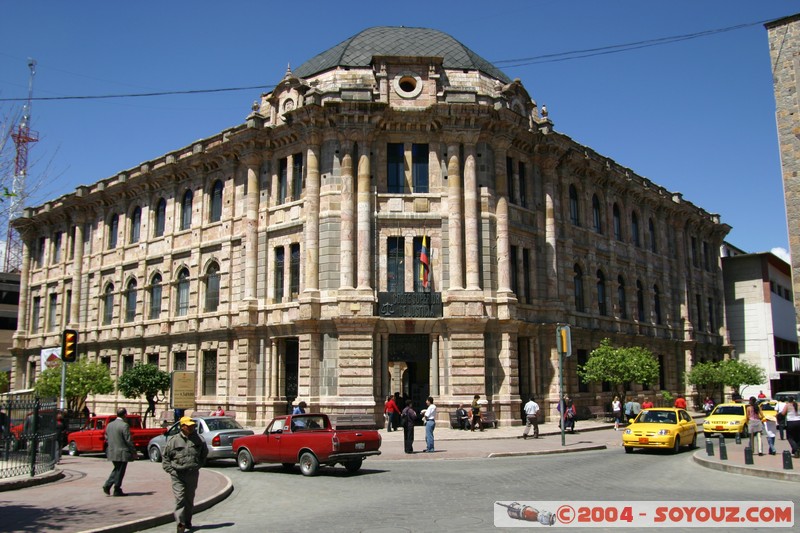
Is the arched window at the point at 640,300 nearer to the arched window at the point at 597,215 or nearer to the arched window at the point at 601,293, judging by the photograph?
the arched window at the point at 601,293

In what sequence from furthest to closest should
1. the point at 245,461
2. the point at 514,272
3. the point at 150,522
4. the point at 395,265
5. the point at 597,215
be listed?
the point at 597,215 → the point at 514,272 → the point at 395,265 → the point at 245,461 → the point at 150,522

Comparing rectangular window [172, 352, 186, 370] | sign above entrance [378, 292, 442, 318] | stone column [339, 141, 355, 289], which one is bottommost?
rectangular window [172, 352, 186, 370]

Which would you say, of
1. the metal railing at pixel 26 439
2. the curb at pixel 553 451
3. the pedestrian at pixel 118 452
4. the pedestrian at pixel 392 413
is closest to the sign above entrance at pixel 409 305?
the pedestrian at pixel 392 413

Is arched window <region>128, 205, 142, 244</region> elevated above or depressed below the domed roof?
below

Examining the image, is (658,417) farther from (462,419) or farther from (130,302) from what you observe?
(130,302)

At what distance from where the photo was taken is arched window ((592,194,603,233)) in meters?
43.9

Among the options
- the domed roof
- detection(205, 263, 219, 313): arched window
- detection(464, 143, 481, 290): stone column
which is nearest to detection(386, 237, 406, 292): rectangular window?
detection(464, 143, 481, 290): stone column

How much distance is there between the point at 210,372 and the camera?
38125 mm

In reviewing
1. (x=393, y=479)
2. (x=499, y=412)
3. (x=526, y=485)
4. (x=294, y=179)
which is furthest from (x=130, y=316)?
(x=526, y=485)

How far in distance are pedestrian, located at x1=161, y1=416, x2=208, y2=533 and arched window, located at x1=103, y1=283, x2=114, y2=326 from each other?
1485 inches

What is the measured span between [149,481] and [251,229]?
20.7 meters

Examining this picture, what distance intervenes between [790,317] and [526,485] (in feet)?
184

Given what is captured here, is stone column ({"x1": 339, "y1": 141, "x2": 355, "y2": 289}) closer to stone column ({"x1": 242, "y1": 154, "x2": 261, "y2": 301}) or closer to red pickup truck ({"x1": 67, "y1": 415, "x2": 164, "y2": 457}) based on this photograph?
stone column ({"x1": 242, "y1": 154, "x2": 261, "y2": 301})

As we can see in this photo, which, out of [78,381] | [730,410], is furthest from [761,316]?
[78,381]
